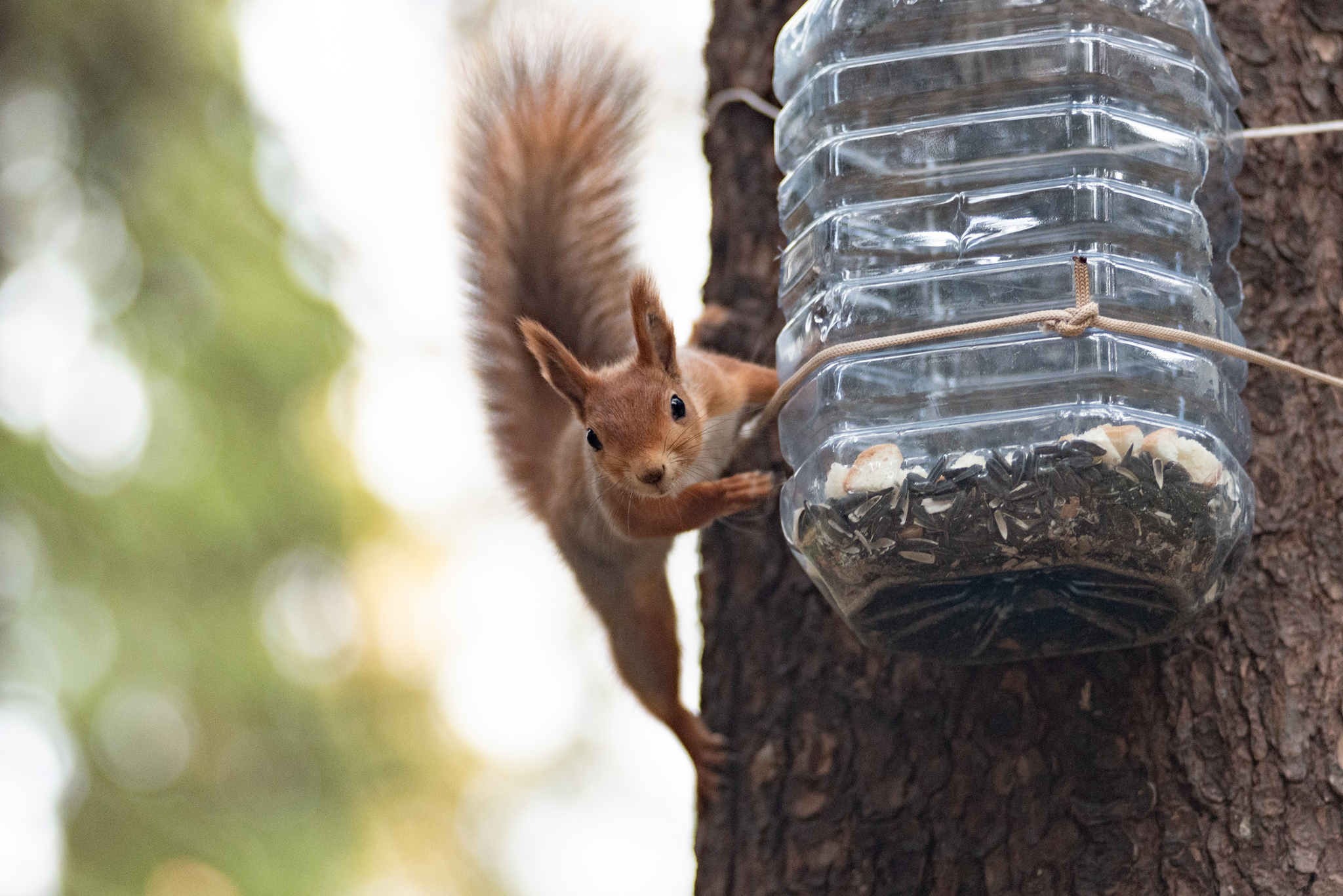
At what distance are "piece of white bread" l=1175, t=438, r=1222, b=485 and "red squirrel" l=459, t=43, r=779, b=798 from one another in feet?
2.23

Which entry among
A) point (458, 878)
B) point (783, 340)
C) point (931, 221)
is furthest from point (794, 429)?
point (458, 878)

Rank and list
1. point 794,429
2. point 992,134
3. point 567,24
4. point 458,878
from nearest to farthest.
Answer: point 992,134 < point 794,429 < point 567,24 < point 458,878

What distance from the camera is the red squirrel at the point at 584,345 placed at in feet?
6.02

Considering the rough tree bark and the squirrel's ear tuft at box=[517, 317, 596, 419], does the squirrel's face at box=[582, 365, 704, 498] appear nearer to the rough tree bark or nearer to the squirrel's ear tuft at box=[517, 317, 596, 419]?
the squirrel's ear tuft at box=[517, 317, 596, 419]

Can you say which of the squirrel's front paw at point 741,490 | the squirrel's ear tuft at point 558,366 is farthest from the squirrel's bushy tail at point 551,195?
the squirrel's front paw at point 741,490

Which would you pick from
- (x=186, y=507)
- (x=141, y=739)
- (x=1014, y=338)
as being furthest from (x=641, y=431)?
(x=141, y=739)

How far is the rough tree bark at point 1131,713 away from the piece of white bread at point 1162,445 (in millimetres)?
374

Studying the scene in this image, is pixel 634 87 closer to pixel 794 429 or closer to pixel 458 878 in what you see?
pixel 794 429

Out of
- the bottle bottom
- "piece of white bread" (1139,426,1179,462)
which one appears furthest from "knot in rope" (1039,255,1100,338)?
the bottle bottom

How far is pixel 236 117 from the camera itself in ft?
11.4

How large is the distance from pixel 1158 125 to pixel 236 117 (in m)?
2.64

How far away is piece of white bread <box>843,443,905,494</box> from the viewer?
50.5 inches

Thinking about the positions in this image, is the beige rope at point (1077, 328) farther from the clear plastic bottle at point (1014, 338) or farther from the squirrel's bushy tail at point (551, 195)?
the squirrel's bushy tail at point (551, 195)

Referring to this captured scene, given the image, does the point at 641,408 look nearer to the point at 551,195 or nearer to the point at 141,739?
the point at 551,195
